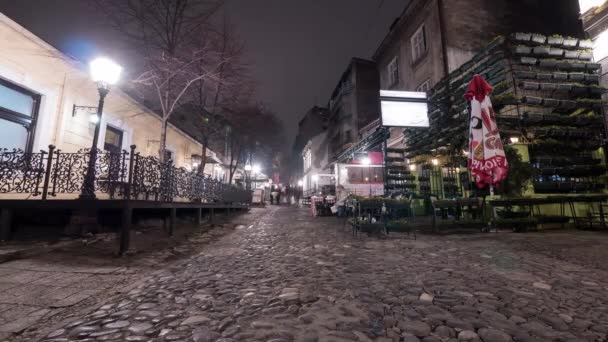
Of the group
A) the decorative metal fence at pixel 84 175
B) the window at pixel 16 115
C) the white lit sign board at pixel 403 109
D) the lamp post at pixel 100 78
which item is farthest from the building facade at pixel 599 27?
the window at pixel 16 115

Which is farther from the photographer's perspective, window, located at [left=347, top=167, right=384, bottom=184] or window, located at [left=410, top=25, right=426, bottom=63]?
window, located at [left=347, top=167, right=384, bottom=184]

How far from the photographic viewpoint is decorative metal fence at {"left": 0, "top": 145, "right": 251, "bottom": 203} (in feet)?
19.7

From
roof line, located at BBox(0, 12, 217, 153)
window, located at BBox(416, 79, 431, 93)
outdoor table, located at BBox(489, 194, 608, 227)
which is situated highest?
window, located at BBox(416, 79, 431, 93)

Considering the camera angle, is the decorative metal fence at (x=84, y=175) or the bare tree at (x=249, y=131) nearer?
the decorative metal fence at (x=84, y=175)

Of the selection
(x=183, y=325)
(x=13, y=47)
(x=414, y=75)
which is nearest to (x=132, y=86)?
(x=13, y=47)

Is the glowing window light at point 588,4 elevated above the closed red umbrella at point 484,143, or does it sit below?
above

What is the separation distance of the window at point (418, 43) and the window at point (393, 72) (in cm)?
215

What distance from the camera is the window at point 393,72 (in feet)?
64.1

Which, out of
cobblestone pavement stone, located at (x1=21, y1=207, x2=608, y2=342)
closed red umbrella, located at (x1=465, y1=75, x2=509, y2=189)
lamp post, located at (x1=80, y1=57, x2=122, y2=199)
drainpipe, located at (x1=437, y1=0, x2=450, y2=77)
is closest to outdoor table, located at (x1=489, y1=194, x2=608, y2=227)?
closed red umbrella, located at (x1=465, y1=75, x2=509, y2=189)

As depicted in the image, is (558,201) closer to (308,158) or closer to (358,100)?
(358,100)

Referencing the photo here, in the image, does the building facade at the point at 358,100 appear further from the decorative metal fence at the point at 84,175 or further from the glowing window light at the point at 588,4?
the decorative metal fence at the point at 84,175

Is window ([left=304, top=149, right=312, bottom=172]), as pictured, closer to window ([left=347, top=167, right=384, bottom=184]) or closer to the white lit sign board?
window ([left=347, top=167, right=384, bottom=184])

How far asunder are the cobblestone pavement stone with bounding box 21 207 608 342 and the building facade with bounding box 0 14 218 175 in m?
7.38

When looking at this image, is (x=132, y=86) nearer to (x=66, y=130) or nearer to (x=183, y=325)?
(x=66, y=130)
